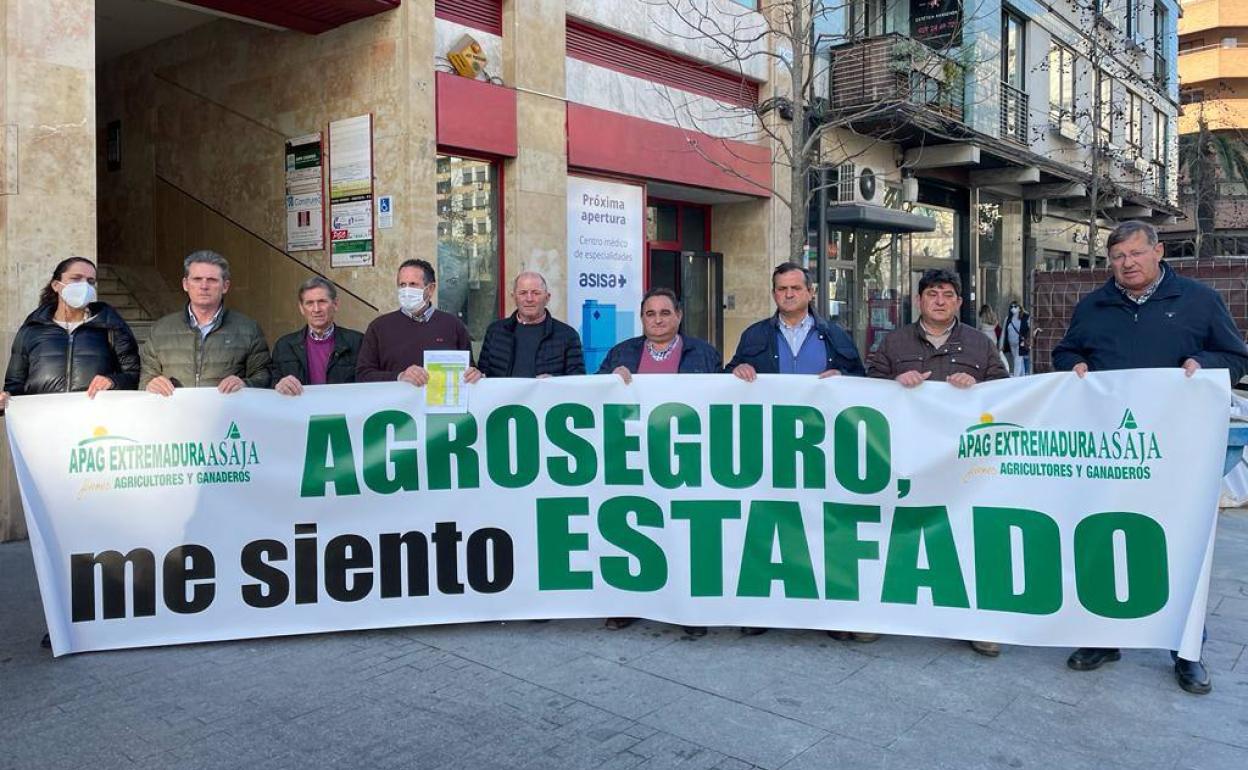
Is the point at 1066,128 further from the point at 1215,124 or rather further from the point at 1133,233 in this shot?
the point at 1215,124

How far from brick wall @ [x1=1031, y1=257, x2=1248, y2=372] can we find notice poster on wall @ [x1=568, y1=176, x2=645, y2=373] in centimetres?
471

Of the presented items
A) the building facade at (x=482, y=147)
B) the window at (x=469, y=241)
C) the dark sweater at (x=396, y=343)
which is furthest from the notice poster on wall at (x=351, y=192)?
the dark sweater at (x=396, y=343)

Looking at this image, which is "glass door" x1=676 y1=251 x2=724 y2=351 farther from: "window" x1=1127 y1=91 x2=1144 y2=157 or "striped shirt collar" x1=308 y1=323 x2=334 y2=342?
"window" x1=1127 y1=91 x2=1144 y2=157

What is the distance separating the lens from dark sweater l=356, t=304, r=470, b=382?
564 centimetres

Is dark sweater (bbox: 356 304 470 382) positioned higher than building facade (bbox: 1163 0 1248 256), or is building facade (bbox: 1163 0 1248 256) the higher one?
building facade (bbox: 1163 0 1248 256)

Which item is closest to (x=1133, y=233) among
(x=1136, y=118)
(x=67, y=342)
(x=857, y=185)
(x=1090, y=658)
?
(x=1090, y=658)

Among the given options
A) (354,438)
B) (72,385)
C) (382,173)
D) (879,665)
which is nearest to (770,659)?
(879,665)

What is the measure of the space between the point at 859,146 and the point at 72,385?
13983 millimetres

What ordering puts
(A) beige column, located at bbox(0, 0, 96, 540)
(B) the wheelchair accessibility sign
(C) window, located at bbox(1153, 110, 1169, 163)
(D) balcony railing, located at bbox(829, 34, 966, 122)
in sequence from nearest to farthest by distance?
(A) beige column, located at bbox(0, 0, 96, 540) < (B) the wheelchair accessibility sign < (D) balcony railing, located at bbox(829, 34, 966, 122) < (C) window, located at bbox(1153, 110, 1169, 163)

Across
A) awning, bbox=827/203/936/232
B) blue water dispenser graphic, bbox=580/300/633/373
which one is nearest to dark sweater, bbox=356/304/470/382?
blue water dispenser graphic, bbox=580/300/633/373

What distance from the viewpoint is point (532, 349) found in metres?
5.80

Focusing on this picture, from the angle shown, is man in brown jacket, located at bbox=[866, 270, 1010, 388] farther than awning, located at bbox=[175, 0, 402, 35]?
No

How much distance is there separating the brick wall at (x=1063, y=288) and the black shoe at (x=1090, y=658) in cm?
Answer: 584

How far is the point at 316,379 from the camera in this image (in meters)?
5.71
